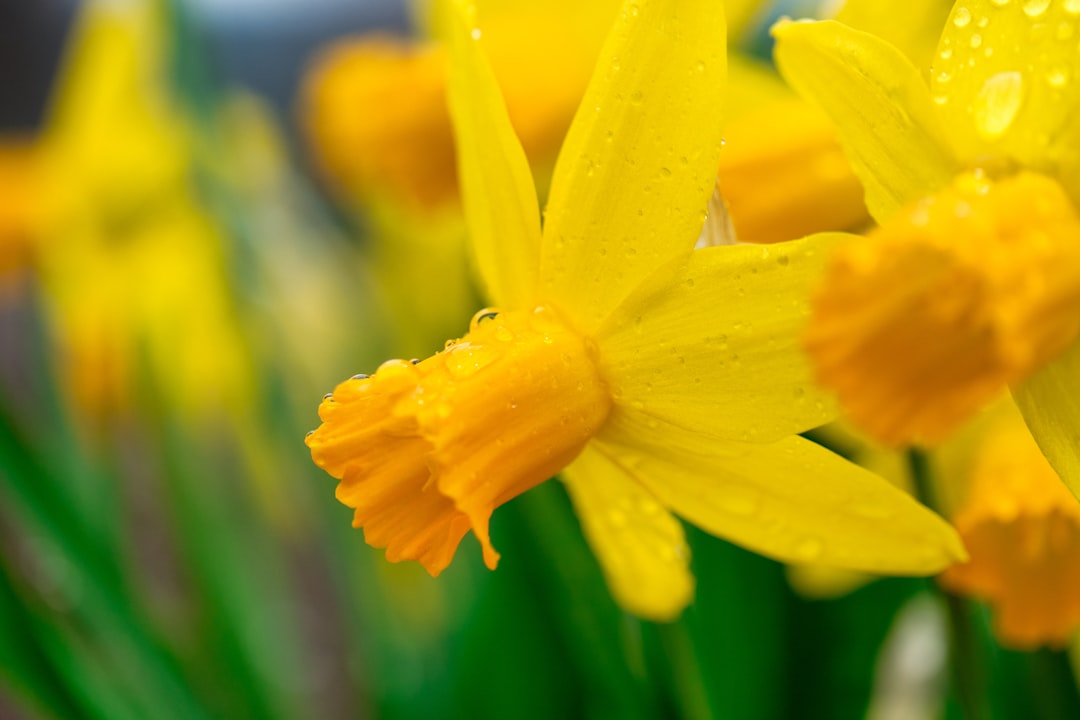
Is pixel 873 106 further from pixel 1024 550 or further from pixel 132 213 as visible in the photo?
pixel 132 213

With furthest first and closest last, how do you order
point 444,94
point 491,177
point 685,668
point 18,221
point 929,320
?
1. point 18,221
2. point 444,94
3. point 685,668
4. point 491,177
5. point 929,320

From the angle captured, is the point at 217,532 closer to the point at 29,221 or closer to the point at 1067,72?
the point at 29,221

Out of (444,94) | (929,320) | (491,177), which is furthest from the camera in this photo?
(444,94)

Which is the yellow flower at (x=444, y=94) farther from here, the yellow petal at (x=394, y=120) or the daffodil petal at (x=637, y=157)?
the daffodil petal at (x=637, y=157)

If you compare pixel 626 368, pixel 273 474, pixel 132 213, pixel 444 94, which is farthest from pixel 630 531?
pixel 132 213

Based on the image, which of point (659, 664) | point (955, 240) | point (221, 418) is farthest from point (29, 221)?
point (955, 240)

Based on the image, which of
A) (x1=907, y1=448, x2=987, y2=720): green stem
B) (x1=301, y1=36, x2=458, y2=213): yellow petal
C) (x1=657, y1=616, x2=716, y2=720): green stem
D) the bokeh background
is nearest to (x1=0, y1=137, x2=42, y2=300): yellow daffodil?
the bokeh background
